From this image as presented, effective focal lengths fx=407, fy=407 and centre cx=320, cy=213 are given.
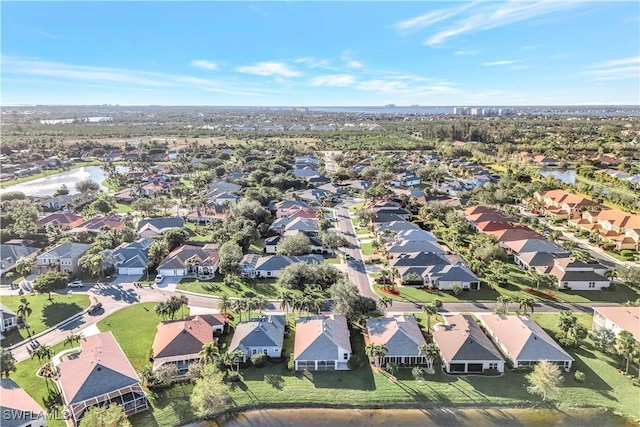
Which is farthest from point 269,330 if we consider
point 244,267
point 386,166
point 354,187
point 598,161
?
point 598,161

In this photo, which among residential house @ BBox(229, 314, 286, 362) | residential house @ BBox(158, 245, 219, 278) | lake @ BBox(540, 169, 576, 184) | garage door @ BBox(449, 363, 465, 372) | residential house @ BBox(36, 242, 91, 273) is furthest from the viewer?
lake @ BBox(540, 169, 576, 184)

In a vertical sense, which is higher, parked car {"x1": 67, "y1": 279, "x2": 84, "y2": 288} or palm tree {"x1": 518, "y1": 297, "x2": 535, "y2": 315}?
palm tree {"x1": 518, "y1": 297, "x2": 535, "y2": 315}

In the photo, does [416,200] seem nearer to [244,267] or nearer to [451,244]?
[451,244]

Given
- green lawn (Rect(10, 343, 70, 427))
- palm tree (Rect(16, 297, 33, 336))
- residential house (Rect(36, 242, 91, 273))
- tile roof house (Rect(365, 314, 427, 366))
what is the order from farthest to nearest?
residential house (Rect(36, 242, 91, 273)), palm tree (Rect(16, 297, 33, 336)), tile roof house (Rect(365, 314, 427, 366)), green lawn (Rect(10, 343, 70, 427))

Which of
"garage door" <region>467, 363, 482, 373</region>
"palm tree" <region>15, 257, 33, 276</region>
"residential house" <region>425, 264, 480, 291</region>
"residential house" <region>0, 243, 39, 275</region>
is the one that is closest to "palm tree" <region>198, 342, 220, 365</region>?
"garage door" <region>467, 363, 482, 373</region>

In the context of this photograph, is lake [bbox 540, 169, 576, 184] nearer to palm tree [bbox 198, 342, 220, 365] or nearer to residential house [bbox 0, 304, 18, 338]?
palm tree [bbox 198, 342, 220, 365]

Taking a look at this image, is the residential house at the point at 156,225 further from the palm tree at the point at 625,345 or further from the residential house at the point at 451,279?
the palm tree at the point at 625,345

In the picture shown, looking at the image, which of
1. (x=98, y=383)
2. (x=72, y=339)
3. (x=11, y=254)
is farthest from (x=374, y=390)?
(x=11, y=254)
